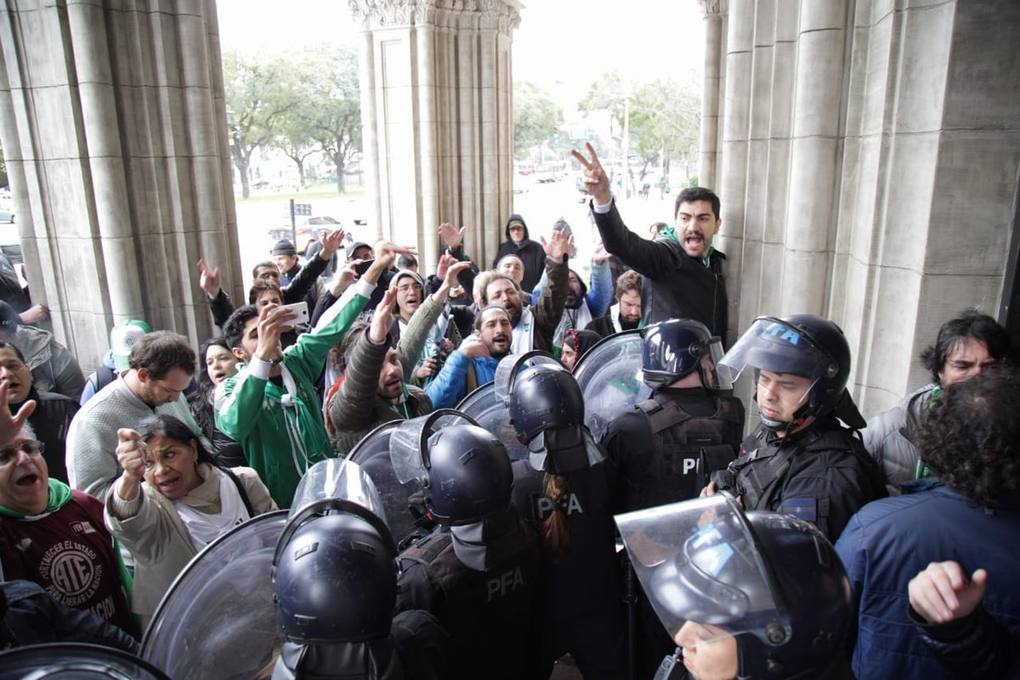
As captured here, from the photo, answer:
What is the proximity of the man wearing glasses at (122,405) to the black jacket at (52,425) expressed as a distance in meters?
0.51

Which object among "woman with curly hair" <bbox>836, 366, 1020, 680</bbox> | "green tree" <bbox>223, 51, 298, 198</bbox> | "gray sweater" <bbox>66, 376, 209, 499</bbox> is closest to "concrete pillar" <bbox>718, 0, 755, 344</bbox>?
"woman with curly hair" <bbox>836, 366, 1020, 680</bbox>

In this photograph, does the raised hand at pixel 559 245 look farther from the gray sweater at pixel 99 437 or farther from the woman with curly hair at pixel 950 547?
the woman with curly hair at pixel 950 547

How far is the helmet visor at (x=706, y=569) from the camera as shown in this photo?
1203 millimetres

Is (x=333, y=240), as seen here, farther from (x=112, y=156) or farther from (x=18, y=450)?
(x=18, y=450)

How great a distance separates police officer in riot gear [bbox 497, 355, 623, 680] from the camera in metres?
2.32

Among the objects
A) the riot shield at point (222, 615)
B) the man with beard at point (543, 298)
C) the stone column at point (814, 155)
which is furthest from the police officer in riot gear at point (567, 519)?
the stone column at point (814, 155)

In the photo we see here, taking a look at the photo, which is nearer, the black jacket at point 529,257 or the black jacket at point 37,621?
the black jacket at point 37,621

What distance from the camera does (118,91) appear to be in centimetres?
448

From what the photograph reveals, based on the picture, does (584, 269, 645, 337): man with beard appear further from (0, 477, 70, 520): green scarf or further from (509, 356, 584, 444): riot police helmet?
(0, 477, 70, 520): green scarf

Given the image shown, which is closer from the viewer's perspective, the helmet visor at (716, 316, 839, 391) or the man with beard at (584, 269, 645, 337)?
the helmet visor at (716, 316, 839, 391)

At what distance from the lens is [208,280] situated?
476 cm

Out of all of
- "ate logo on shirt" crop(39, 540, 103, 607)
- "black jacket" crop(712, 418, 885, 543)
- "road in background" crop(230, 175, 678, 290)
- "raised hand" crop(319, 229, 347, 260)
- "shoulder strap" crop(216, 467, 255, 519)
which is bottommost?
"road in background" crop(230, 175, 678, 290)

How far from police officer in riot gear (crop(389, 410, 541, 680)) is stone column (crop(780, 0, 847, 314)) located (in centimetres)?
237

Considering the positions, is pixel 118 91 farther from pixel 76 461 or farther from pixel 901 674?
pixel 901 674
